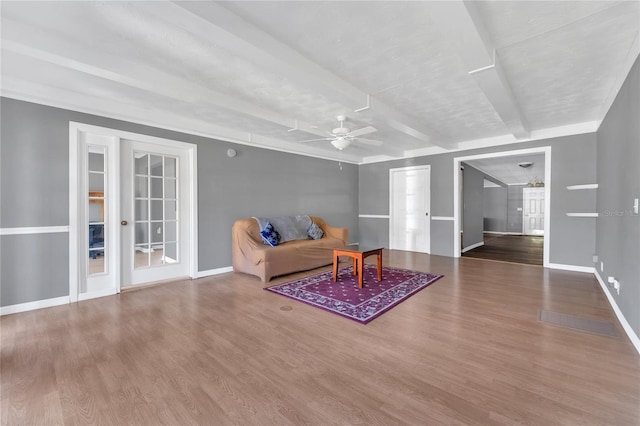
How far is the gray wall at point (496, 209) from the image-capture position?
463 inches

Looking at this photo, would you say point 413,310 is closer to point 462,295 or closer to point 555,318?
point 462,295

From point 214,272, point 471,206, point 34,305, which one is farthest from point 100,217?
point 471,206

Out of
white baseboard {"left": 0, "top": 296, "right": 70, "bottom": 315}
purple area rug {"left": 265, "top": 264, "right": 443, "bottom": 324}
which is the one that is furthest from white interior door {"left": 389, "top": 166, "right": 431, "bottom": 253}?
white baseboard {"left": 0, "top": 296, "right": 70, "bottom": 315}

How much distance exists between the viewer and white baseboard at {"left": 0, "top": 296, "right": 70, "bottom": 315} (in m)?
2.95

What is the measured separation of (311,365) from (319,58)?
8.53ft

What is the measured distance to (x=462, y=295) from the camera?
3479 millimetres

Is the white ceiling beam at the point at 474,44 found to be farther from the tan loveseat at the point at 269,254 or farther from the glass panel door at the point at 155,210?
the glass panel door at the point at 155,210

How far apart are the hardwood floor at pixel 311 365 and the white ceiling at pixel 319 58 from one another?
2367 mm

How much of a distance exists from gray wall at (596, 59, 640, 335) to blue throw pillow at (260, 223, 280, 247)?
408 cm

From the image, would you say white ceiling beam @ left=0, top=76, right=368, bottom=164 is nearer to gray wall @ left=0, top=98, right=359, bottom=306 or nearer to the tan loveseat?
gray wall @ left=0, top=98, right=359, bottom=306

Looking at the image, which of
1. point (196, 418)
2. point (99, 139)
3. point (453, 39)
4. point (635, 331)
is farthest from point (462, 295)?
point (99, 139)

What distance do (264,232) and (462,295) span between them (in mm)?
3101

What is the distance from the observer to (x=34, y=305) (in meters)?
3.09

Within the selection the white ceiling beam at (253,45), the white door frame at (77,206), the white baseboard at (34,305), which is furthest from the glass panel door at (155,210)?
the white ceiling beam at (253,45)
